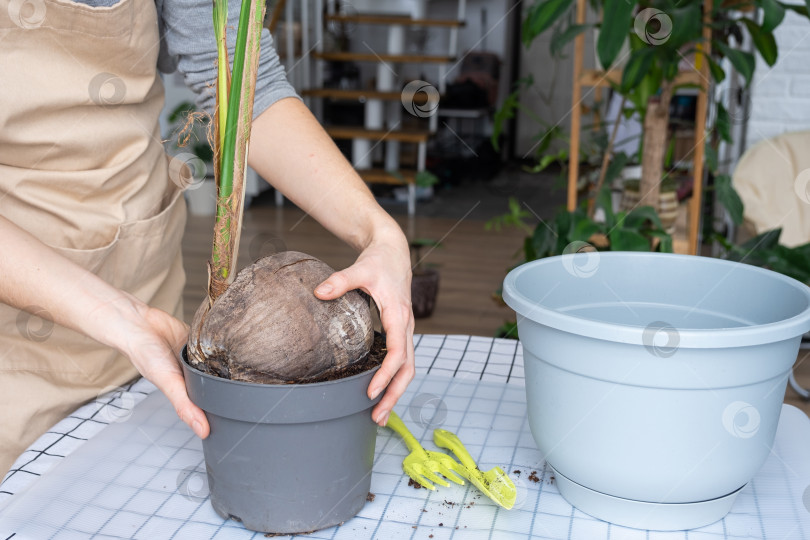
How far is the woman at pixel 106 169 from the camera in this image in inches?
31.0

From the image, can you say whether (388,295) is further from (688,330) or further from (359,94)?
(359,94)

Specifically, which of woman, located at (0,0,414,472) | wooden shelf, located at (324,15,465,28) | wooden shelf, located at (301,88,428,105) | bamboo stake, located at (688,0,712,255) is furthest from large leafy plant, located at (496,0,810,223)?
wooden shelf, located at (324,15,465,28)

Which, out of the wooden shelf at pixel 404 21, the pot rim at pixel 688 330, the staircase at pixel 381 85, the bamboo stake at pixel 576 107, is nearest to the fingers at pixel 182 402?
the pot rim at pixel 688 330

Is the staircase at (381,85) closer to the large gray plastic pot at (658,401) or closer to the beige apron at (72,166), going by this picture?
the beige apron at (72,166)

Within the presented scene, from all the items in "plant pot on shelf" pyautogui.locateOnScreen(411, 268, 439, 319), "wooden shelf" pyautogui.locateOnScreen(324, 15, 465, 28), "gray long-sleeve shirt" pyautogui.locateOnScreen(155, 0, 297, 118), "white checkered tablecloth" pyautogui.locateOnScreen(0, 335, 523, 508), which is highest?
"gray long-sleeve shirt" pyautogui.locateOnScreen(155, 0, 297, 118)

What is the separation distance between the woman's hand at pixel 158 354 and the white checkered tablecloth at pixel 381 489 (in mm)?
97

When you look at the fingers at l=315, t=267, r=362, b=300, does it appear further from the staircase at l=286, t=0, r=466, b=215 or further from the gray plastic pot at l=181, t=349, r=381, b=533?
the staircase at l=286, t=0, r=466, b=215

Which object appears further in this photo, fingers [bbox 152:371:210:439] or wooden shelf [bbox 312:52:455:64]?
wooden shelf [bbox 312:52:455:64]

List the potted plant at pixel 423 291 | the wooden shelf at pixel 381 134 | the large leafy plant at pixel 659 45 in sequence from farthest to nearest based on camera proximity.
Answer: the wooden shelf at pixel 381 134 → the potted plant at pixel 423 291 → the large leafy plant at pixel 659 45

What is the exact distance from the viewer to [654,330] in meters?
0.55

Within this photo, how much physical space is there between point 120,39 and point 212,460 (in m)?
0.48

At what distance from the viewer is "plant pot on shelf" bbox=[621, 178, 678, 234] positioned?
2105 millimetres

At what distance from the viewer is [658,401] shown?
58cm

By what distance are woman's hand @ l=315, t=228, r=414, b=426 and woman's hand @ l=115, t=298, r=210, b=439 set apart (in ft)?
0.45
